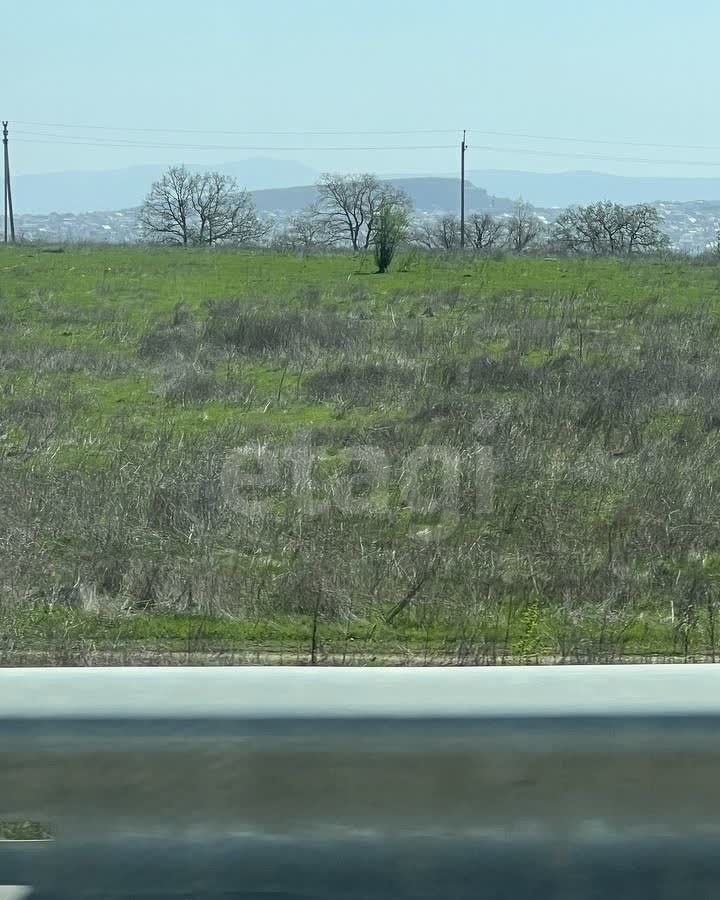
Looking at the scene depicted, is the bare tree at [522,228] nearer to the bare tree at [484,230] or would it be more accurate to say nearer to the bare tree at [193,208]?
the bare tree at [484,230]

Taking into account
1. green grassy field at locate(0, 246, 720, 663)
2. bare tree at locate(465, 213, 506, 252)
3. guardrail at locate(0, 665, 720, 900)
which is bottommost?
green grassy field at locate(0, 246, 720, 663)

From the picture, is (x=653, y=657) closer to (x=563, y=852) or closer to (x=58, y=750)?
(x=563, y=852)

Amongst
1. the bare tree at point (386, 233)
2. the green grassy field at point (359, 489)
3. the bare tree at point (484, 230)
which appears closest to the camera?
the green grassy field at point (359, 489)

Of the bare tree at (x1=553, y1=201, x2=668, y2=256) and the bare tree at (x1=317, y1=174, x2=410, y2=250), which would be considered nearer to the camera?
the bare tree at (x1=553, y1=201, x2=668, y2=256)

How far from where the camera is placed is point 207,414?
45.4 ft

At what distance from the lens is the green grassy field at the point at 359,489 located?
702 cm

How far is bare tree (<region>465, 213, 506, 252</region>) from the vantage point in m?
71.2

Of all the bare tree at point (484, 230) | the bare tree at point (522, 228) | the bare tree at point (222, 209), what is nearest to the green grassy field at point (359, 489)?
the bare tree at point (522, 228)

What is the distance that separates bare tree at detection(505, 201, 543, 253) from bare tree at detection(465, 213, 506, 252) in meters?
0.49

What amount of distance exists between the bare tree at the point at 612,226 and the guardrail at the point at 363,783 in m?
62.5

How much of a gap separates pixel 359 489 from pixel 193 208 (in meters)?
72.1

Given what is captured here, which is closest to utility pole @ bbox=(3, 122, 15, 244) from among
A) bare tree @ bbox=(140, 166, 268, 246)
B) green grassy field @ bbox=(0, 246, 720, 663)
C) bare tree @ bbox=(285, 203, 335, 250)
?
bare tree @ bbox=(140, 166, 268, 246)

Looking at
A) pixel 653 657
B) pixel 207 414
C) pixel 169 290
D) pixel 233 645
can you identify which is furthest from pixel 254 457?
pixel 169 290

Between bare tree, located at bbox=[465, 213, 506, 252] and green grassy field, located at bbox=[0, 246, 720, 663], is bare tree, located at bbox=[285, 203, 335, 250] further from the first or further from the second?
green grassy field, located at bbox=[0, 246, 720, 663]
